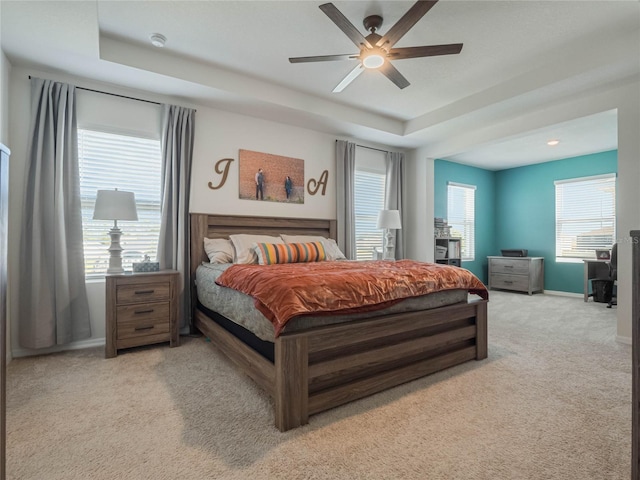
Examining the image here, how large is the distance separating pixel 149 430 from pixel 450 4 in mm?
3407

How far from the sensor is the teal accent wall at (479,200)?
6258mm

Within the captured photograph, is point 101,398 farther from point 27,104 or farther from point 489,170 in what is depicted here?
point 489,170

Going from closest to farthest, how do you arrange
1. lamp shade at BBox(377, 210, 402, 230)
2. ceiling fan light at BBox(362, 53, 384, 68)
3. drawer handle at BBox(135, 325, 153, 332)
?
ceiling fan light at BBox(362, 53, 384, 68) < drawer handle at BBox(135, 325, 153, 332) < lamp shade at BBox(377, 210, 402, 230)

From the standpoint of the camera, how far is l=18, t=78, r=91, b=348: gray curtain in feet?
9.38

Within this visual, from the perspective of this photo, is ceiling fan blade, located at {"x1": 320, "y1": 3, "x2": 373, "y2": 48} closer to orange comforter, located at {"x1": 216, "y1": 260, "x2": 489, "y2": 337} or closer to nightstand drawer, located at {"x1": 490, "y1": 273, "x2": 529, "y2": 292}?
orange comforter, located at {"x1": 216, "y1": 260, "x2": 489, "y2": 337}

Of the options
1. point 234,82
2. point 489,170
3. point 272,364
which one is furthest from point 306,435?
point 489,170

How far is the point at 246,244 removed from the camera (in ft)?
11.8

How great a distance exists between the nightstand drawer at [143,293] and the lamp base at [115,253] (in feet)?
0.79

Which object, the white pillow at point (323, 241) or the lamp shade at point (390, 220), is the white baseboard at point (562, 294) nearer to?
the lamp shade at point (390, 220)

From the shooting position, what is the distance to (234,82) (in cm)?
344

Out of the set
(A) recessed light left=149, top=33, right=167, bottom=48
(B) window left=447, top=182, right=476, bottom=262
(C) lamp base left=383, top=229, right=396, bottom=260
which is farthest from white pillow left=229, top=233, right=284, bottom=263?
(B) window left=447, top=182, right=476, bottom=262

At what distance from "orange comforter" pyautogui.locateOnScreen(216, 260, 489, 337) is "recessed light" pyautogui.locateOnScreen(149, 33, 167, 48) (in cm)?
207

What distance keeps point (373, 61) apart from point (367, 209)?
111 inches

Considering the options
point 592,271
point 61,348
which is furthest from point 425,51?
point 592,271
